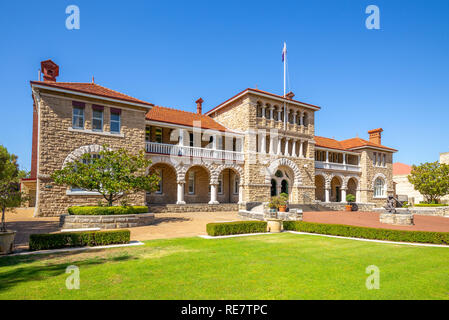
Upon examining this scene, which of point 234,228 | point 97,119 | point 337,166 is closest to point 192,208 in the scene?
point 97,119

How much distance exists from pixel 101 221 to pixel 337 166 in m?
30.4

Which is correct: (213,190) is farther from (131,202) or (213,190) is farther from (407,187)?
(407,187)

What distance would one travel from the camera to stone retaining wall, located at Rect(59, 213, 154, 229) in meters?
14.1

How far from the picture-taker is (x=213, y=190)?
85.6 ft

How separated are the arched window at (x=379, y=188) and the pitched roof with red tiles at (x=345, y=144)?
4.88 meters

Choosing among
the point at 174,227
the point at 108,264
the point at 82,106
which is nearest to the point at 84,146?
the point at 82,106

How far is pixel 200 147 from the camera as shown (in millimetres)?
26406

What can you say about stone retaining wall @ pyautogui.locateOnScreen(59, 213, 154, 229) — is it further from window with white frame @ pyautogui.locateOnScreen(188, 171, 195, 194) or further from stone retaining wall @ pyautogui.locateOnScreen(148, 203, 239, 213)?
window with white frame @ pyautogui.locateOnScreen(188, 171, 195, 194)

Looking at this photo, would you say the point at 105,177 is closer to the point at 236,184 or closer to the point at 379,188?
the point at 236,184

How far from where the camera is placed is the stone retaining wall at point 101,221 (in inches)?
555

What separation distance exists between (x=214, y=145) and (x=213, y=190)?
445 cm

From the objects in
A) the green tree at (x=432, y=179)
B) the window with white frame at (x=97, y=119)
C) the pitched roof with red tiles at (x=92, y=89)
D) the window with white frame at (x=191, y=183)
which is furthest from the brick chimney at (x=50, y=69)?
the green tree at (x=432, y=179)

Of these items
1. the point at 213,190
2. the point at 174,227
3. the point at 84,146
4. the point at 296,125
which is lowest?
the point at 174,227

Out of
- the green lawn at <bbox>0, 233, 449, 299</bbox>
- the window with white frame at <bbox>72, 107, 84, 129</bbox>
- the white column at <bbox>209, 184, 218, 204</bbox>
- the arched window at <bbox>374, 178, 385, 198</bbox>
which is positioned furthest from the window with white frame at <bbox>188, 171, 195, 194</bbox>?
the arched window at <bbox>374, 178, 385, 198</bbox>
